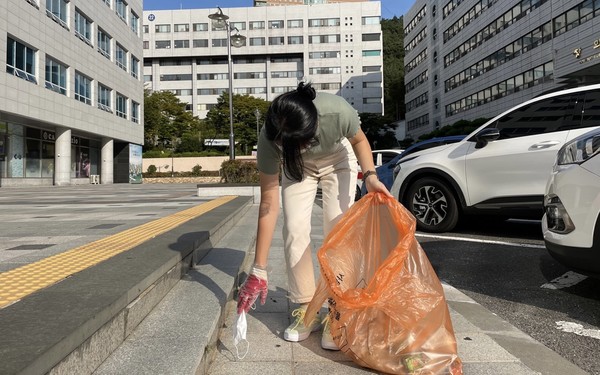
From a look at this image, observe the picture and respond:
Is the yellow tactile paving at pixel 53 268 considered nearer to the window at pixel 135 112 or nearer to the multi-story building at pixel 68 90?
the multi-story building at pixel 68 90

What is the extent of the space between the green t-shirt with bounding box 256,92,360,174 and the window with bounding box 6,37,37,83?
83.4 ft

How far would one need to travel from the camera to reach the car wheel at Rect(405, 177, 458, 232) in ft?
20.2

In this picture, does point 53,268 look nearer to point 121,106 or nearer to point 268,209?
point 268,209

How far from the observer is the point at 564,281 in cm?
390

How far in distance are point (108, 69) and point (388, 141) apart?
42937 mm

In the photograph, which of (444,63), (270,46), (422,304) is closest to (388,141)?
(444,63)

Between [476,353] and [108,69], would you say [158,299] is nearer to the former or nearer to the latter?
[476,353]

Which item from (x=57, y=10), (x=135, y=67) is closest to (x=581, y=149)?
(x=57, y=10)

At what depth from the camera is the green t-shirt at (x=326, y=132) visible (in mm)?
2402

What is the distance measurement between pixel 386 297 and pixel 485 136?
438 centimetres

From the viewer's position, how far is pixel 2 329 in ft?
5.35

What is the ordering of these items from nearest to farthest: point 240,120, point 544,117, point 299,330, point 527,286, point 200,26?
point 299,330
point 527,286
point 544,117
point 240,120
point 200,26

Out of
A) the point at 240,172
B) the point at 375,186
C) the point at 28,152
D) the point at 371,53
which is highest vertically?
the point at 371,53

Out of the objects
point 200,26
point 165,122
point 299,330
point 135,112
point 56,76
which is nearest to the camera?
point 299,330
